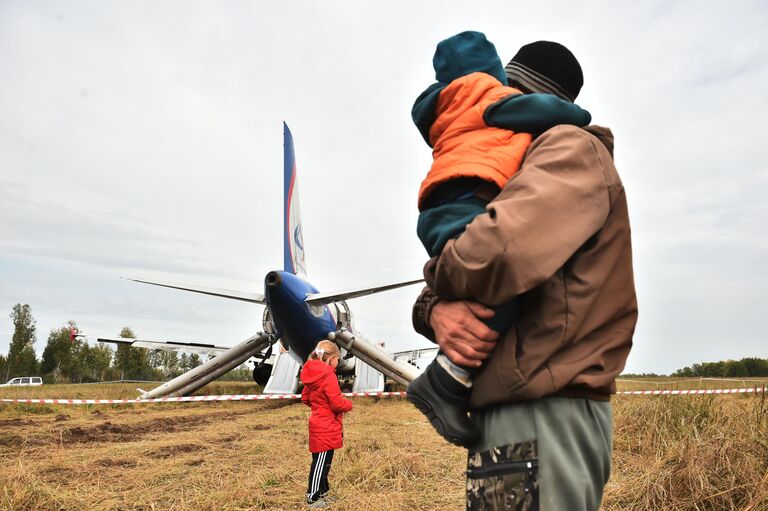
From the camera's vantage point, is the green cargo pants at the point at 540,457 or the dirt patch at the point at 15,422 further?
the dirt patch at the point at 15,422

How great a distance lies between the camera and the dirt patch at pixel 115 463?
539cm

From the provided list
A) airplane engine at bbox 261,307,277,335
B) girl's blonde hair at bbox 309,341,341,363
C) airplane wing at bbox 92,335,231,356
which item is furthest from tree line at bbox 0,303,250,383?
girl's blonde hair at bbox 309,341,341,363

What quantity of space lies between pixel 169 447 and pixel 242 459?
1411 mm

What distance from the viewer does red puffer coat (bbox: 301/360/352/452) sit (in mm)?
4430

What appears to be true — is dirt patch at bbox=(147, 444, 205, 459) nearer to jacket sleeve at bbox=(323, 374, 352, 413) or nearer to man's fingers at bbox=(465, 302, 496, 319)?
jacket sleeve at bbox=(323, 374, 352, 413)

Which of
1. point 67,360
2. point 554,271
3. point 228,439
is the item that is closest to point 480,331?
point 554,271

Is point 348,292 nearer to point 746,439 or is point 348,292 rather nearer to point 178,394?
point 178,394

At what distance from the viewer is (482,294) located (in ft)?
3.46

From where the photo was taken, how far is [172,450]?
6.36 meters

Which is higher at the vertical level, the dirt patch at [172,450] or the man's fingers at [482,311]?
the man's fingers at [482,311]

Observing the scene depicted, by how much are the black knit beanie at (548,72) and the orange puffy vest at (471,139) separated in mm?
223

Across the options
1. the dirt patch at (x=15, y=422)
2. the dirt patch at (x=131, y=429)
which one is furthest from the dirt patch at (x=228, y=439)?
the dirt patch at (x=15, y=422)

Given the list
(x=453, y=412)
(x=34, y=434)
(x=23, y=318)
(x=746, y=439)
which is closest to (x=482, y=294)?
(x=453, y=412)

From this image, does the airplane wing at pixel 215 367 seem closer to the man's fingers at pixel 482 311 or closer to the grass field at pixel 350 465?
the grass field at pixel 350 465
